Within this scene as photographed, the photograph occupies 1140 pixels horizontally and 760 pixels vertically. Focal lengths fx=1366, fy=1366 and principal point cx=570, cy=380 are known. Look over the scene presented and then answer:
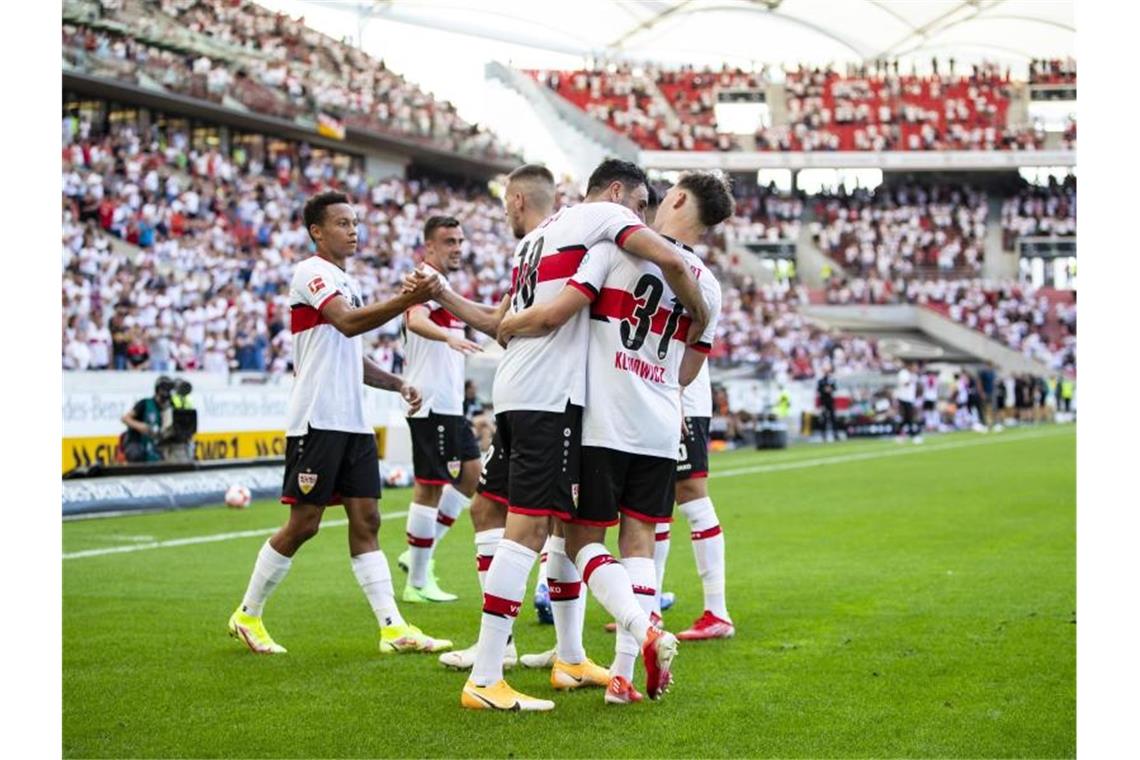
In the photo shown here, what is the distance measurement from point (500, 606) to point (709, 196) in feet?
6.70

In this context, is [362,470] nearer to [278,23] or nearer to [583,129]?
[278,23]

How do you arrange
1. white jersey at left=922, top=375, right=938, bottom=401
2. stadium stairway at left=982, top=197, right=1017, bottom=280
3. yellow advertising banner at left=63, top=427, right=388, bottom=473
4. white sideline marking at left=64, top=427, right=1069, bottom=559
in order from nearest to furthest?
1. white sideline marking at left=64, top=427, right=1069, bottom=559
2. yellow advertising banner at left=63, top=427, right=388, bottom=473
3. white jersey at left=922, top=375, right=938, bottom=401
4. stadium stairway at left=982, top=197, right=1017, bottom=280

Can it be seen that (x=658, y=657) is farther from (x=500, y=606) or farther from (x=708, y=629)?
(x=708, y=629)

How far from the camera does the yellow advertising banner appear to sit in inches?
618

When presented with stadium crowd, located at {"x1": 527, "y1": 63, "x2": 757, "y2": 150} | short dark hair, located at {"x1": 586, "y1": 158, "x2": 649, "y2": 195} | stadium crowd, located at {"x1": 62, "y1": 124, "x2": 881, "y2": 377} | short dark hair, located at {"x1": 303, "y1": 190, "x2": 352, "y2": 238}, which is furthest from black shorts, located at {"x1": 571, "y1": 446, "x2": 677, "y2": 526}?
stadium crowd, located at {"x1": 527, "y1": 63, "x2": 757, "y2": 150}

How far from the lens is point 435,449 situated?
9.27 m

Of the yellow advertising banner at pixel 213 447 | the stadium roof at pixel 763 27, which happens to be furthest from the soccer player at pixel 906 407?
the stadium roof at pixel 763 27

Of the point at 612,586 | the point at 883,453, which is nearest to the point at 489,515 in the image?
the point at 612,586

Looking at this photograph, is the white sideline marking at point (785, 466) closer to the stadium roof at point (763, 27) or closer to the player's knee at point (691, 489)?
the player's knee at point (691, 489)

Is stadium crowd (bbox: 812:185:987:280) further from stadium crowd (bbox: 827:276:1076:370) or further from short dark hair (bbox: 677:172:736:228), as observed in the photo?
short dark hair (bbox: 677:172:736:228)

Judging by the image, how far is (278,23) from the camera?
46281 millimetres

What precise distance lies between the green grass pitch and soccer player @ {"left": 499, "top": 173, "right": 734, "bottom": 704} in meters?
0.51
